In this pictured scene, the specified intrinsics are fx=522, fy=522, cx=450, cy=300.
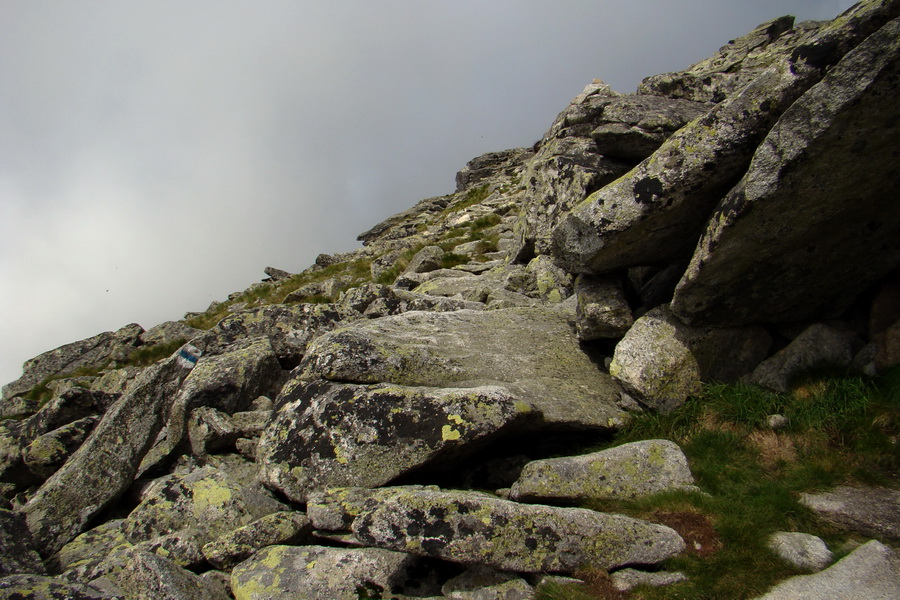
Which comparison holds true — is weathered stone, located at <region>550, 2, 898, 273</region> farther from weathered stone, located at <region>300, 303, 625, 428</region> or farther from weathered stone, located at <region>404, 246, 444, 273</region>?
weathered stone, located at <region>404, 246, 444, 273</region>

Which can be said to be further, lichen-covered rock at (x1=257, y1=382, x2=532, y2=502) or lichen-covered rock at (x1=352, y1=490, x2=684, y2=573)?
lichen-covered rock at (x1=257, y1=382, x2=532, y2=502)

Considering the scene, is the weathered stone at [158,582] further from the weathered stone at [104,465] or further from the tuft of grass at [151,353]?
the tuft of grass at [151,353]

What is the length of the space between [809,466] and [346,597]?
20.5ft

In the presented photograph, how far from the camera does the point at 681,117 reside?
11672 mm

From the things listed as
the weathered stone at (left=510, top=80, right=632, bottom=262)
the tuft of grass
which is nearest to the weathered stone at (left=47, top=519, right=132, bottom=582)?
the weathered stone at (left=510, top=80, right=632, bottom=262)

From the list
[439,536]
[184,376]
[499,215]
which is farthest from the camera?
[499,215]

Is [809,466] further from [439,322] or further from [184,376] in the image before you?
[184,376]

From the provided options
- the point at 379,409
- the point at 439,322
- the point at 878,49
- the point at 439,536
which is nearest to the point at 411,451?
the point at 379,409

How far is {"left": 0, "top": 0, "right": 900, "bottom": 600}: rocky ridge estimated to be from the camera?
239 inches

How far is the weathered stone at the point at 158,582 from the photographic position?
593 centimetres

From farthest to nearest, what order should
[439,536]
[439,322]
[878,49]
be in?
[439,322], [878,49], [439,536]

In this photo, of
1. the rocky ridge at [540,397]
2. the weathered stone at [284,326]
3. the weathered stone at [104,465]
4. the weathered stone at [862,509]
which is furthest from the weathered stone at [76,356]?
the weathered stone at [862,509]

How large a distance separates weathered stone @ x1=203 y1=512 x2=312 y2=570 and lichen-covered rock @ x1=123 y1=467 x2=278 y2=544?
692mm

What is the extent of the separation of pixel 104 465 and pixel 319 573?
20.0 ft
